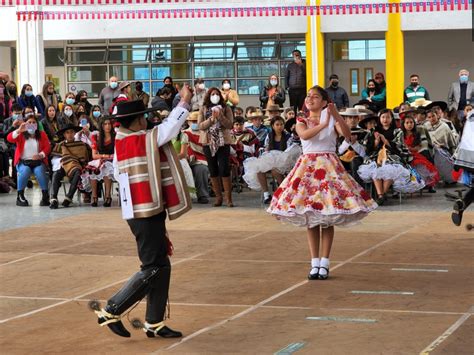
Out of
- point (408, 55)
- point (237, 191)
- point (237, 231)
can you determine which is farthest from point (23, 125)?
point (408, 55)

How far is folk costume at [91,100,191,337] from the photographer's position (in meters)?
8.11

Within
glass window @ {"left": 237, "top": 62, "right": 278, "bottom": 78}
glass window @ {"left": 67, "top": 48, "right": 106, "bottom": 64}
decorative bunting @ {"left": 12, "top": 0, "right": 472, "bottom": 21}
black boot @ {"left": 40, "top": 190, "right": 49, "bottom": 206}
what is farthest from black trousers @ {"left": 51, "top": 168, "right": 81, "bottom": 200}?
glass window @ {"left": 67, "top": 48, "right": 106, "bottom": 64}

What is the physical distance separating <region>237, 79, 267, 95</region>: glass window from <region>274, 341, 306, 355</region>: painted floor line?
24.9 meters

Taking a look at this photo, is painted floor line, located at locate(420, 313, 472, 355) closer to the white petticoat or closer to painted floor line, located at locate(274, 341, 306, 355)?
painted floor line, located at locate(274, 341, 306, 355)

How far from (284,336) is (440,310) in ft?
4.99

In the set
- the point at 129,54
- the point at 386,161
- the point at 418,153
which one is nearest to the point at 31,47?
the point at 129,54

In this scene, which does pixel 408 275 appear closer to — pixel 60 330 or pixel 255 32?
pixel 60 330

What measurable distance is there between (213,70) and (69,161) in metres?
14.7

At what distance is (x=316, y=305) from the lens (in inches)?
365

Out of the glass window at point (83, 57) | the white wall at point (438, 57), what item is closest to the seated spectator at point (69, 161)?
the glass window at point (83, 57)

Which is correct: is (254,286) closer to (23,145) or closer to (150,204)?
(150,204)

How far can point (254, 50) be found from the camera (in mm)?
32500

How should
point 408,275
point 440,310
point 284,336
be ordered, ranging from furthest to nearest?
1. point 408,275
2. point 440,310
3. point 284,336

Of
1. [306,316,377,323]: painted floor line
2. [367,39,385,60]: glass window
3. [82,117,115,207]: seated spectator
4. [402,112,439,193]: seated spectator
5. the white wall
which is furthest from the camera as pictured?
[367,39,385,60]: glass window
